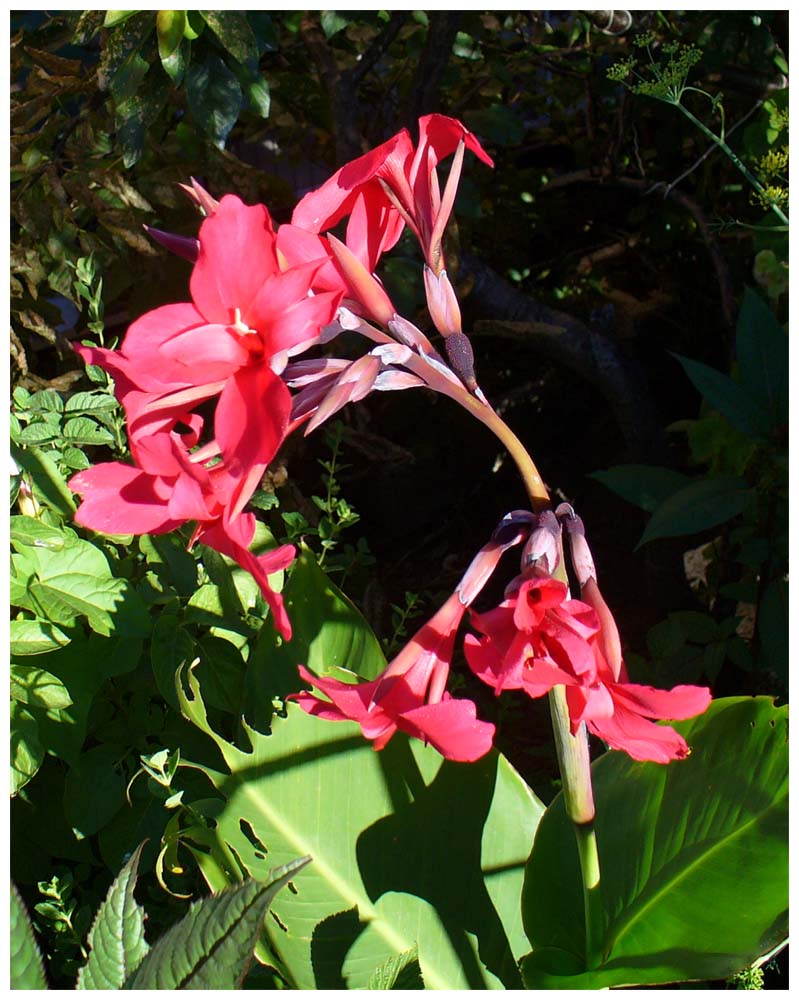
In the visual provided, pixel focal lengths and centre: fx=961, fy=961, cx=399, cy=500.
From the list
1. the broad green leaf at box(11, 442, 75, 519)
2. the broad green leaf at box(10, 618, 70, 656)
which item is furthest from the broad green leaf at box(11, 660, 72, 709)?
the broad green leaf at box(11, 442, 75, 519)

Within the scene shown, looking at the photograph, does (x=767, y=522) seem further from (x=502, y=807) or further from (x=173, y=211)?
(x=173, y=211)

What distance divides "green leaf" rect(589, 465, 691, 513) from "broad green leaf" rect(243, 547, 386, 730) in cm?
61

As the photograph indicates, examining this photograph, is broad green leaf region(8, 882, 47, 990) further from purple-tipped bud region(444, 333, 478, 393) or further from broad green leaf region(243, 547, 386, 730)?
purple-tipped bud region(444, 333, 478, 393)

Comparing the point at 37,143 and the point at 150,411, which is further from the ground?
the point at 37,143

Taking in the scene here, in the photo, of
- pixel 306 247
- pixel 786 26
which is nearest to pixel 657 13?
pixel 786 26

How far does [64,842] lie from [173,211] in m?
1.34

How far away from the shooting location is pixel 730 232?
6.91 feet

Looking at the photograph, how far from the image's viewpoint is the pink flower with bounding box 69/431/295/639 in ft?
2.08

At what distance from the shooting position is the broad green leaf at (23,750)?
1026 millimetres

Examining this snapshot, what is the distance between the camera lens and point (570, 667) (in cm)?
69

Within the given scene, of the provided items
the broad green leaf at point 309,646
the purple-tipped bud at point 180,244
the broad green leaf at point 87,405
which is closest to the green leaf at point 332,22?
the broad green leaf at point 87,405

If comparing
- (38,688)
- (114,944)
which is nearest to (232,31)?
(38,688)

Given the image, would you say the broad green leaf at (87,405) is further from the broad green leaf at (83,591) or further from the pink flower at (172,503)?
the pink flower at (172,503)

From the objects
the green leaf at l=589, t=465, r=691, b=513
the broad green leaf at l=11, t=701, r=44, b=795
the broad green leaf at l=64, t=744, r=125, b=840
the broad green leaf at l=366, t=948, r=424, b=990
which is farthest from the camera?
the green leaf at l=589, t=465, r=691, b=513
